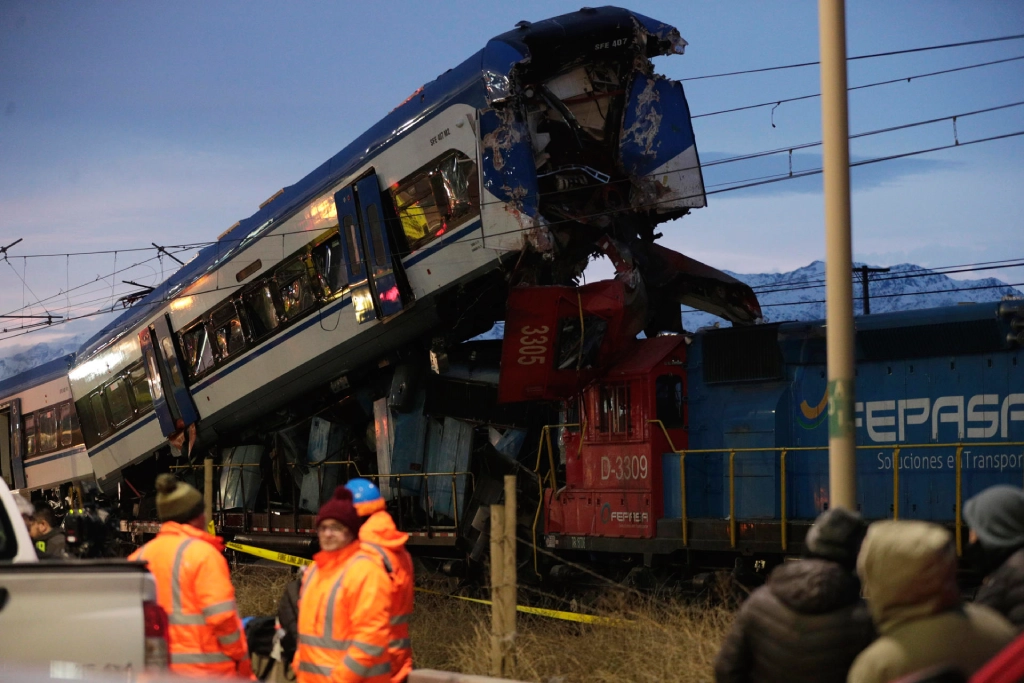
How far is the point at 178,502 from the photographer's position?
5.32 metres

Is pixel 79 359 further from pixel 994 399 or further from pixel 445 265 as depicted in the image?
pixel 994 399

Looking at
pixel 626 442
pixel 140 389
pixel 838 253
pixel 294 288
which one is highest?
pixel 294 288

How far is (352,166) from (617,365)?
14.6 feet

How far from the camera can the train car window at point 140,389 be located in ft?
59.1

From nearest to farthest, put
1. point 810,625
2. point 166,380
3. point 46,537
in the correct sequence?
point 810,625, point 46,537, point 166,380

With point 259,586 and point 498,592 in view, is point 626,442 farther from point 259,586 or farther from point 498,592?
point 259,586

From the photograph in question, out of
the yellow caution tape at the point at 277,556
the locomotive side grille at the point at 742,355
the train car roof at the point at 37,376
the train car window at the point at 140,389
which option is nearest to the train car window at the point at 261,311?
the yellow caution tape at the point at 277,556

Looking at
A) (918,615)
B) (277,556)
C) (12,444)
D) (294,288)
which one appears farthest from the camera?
(12,444)

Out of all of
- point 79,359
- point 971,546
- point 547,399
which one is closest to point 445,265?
point 547,399

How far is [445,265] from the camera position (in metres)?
12.9

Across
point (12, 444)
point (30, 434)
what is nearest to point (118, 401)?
point (30, 434)

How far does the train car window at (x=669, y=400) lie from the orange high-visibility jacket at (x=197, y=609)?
758 centimetres

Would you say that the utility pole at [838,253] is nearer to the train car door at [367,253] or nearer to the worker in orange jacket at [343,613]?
the worker in orange jacket at [343,613]

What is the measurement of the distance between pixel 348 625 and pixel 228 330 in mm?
11626
